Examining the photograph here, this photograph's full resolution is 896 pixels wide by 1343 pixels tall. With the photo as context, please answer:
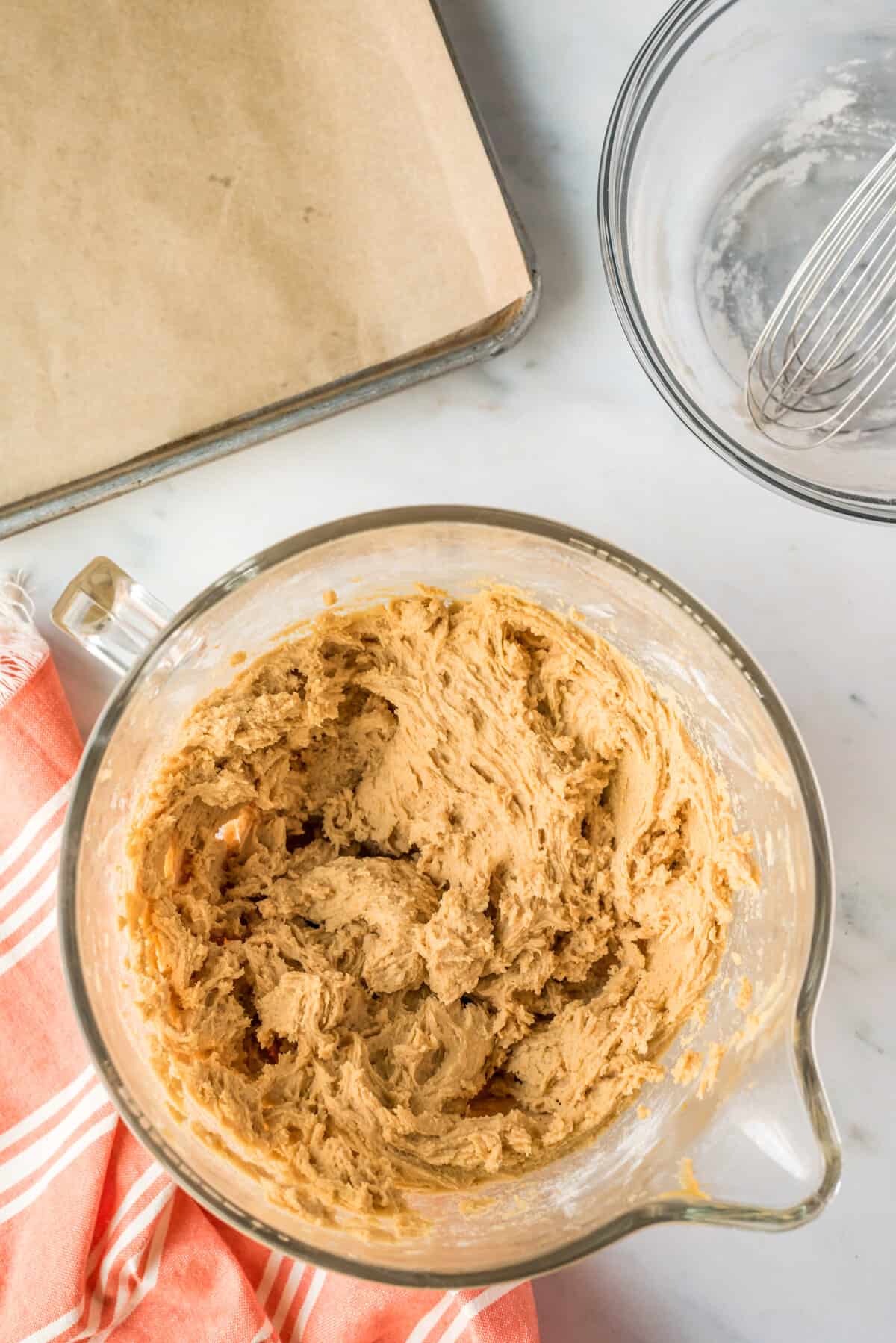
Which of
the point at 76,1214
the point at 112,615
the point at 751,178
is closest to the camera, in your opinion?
the point at 112,615

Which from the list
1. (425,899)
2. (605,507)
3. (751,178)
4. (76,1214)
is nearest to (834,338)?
(751,178)

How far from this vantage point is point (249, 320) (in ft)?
4.05

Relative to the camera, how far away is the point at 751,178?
4.39 ft

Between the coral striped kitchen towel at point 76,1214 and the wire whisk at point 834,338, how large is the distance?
3.01 feet

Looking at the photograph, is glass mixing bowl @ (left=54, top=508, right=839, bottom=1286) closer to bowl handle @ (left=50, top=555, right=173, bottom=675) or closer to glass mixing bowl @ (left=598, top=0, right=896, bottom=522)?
bowl handle @ (left=50, top=555, right=173, bottom=675)

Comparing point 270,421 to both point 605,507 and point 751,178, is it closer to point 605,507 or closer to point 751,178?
point 605,507

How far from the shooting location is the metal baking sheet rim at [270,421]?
124 centimetres

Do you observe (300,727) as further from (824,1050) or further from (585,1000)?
(824,1050)

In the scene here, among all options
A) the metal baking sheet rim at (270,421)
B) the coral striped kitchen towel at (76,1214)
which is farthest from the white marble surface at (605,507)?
the coral striped kitchen towel at (76,1214)

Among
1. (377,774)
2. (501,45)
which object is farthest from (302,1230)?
(501,45)

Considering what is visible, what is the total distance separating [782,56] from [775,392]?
1.32 feet

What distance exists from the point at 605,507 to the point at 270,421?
398 mm

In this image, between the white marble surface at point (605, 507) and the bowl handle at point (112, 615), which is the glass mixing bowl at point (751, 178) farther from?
the bowl handle at point (112, 615)

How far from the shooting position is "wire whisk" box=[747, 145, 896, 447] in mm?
1282
